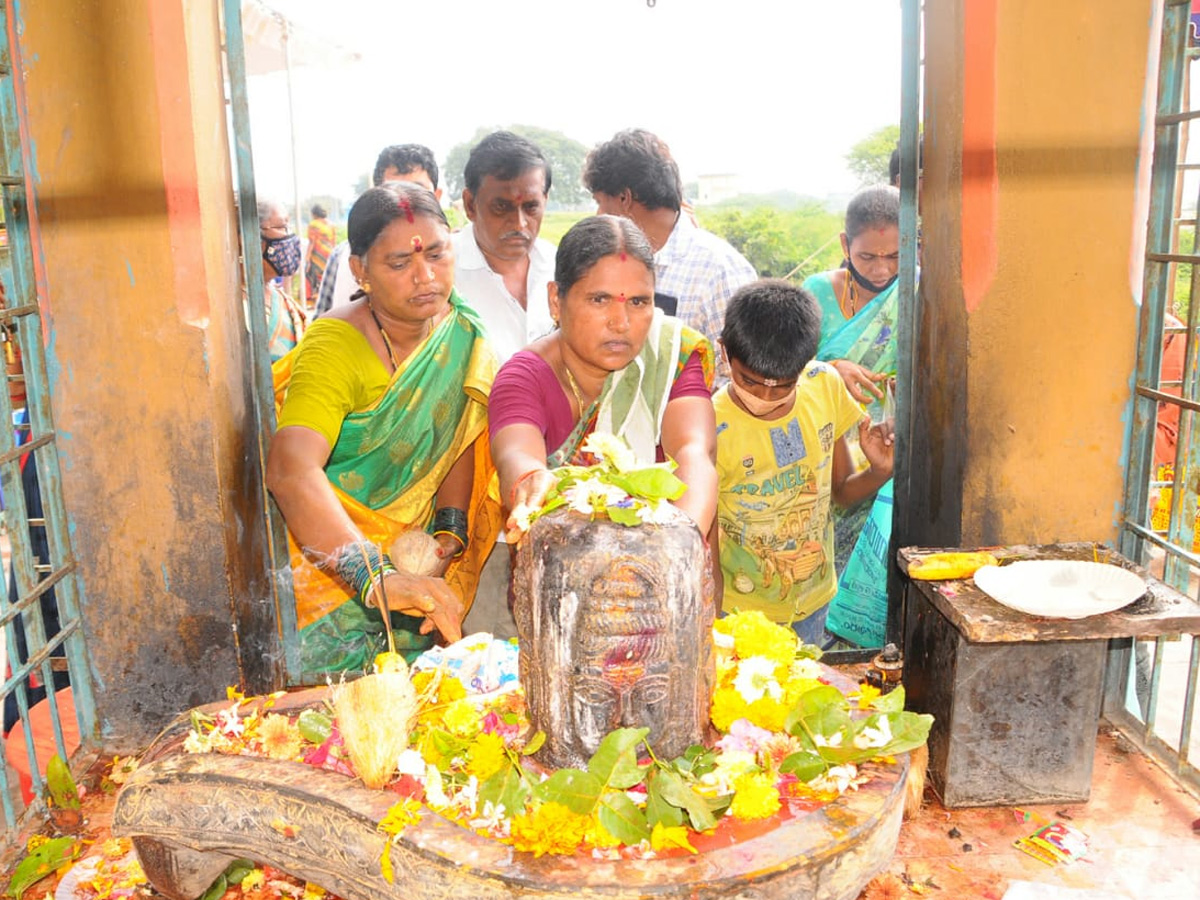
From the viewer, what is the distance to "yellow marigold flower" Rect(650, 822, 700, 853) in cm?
210

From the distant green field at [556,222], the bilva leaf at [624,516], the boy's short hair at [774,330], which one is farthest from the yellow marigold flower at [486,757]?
the distant green field at [556,222]

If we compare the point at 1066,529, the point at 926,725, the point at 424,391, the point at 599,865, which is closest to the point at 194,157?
the point at 424,391

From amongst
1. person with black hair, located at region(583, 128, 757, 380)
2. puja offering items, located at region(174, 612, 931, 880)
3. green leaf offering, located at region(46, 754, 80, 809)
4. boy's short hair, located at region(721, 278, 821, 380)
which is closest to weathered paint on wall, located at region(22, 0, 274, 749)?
green leaf offering, located at region(46, 754, 80, 809)

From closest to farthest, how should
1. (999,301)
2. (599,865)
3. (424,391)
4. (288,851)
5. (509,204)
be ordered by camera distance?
(599,865)
(288,851)
(999,301)
(424,391)
(509,204)

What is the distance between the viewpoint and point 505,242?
4371 mm

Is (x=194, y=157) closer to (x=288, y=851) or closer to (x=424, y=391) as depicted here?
(x=424, y=391)

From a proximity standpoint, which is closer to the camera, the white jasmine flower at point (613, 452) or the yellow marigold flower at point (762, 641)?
the white jasmine flower at point (613, 452)

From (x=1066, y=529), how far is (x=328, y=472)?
2.70 meters

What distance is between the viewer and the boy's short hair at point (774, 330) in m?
3.62

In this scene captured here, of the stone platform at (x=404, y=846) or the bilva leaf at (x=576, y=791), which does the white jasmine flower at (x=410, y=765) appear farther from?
the bilva leaf at (x=576, y=791)

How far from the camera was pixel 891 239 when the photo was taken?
4.39 m

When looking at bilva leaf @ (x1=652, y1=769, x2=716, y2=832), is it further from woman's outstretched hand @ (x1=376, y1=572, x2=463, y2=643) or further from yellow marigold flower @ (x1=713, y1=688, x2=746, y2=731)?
woman's outstretched hand @ (x1=376, y1=572, x2=463, y2=643)

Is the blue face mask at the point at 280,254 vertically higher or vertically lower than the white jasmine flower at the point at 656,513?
higher

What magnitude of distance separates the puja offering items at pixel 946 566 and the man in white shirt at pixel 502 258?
1721mm
